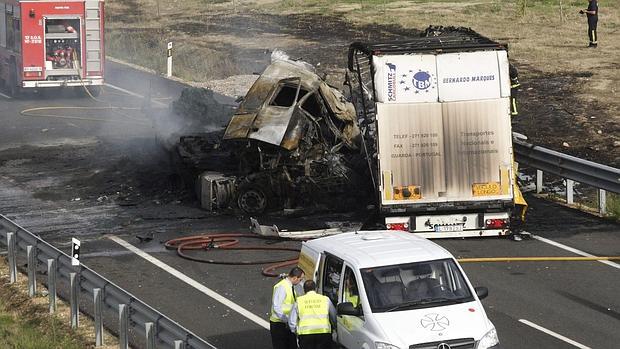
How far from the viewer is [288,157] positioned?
22.6m

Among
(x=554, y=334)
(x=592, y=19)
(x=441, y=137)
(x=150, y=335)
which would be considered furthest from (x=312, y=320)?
(x=592, y=19)

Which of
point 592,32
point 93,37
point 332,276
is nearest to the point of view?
point 332,276

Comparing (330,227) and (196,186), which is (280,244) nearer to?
(330,227)

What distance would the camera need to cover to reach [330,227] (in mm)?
21594

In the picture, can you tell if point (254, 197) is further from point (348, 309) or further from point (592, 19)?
point (592, 19)

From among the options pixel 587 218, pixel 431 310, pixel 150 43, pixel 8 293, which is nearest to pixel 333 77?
pixel 150 43

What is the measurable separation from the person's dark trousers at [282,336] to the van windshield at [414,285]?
3.28 ft

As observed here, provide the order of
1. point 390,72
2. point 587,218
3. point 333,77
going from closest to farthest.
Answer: point 390,72 < point 587,218 < point 333,77

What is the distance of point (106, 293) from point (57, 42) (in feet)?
77.0

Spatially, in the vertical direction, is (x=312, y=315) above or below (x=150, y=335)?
above

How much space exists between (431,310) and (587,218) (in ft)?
30.5

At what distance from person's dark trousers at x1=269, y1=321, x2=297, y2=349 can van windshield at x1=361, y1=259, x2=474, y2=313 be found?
100 centimetres

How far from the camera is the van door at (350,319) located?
13641 millimetres

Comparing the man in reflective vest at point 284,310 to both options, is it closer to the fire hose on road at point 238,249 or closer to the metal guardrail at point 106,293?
the metal guardrail at point 106,293
